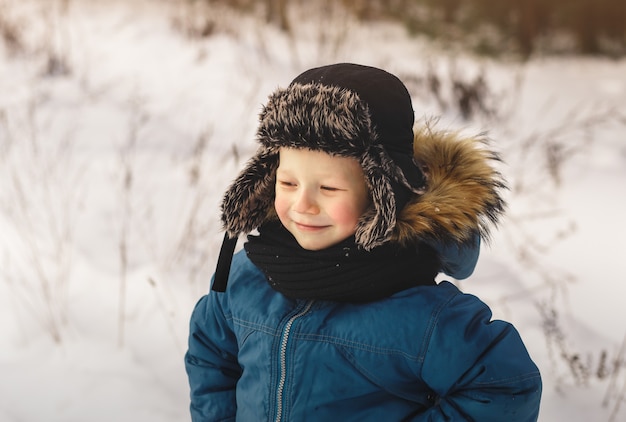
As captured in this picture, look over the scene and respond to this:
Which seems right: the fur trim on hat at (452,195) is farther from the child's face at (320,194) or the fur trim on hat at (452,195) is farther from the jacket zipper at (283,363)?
the jacket zipper at (283,363)

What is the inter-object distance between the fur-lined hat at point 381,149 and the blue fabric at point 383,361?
171 millimetres

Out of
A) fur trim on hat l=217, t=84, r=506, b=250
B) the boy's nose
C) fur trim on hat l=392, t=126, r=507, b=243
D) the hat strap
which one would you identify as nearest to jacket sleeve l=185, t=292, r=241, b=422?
the hat strap

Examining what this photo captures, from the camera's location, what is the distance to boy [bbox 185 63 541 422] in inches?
51.3

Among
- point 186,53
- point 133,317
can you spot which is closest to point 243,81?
point 186,53

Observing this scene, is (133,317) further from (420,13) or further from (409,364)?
(420,13)

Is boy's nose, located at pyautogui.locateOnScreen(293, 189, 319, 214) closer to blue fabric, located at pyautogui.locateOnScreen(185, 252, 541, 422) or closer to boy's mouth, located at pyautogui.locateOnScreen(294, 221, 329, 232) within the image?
boy's mouth, located at pyautogui.locateOnScreen(294, 221, 329, 232)

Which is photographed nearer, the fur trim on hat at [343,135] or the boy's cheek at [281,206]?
the fur trim on hat at [343,135]

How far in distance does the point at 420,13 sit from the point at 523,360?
31.0 feet

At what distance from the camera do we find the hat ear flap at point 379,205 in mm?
1310

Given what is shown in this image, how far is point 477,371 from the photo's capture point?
1279 millimetres

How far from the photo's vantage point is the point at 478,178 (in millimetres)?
1451

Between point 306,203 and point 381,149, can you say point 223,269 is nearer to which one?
point 306,203

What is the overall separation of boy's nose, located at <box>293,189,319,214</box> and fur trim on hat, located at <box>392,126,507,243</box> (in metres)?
0.19

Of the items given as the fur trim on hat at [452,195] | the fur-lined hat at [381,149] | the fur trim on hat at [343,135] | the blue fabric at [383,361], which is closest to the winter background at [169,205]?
the fur trim on hat at [452,195]
